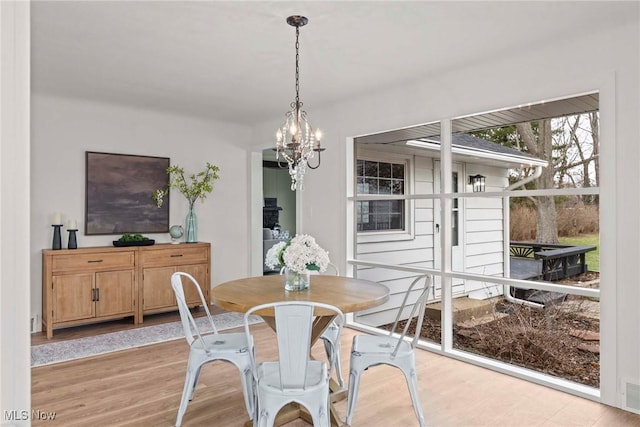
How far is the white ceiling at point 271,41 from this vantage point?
2.69 m

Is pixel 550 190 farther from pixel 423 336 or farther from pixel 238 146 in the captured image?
pixel 238 146

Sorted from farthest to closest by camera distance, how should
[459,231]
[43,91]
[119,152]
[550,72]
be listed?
[119,152] → [43,91] → [459,231] → [550,72]

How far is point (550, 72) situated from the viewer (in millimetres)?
3223

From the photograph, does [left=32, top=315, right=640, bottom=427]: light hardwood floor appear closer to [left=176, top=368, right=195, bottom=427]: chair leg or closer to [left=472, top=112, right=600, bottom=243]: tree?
[left=176, top=368, right=195, bottom=427]: chair leg

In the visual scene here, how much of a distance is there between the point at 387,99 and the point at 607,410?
3162 millimetres

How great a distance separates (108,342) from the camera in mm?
4227

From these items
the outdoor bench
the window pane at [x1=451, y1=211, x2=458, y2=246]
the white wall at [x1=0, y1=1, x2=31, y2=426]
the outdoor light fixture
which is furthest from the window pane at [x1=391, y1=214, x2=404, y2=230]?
the white wall at [x1=0, y1=1, x2=31, y2=426]

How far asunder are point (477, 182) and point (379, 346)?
194cm

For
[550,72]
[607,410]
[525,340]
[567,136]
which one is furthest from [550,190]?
[607,410]

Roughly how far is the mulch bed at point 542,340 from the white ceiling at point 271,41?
2.14m

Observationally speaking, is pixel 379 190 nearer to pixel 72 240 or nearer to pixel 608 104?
pixel 608 104

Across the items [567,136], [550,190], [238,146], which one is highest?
[238,146]

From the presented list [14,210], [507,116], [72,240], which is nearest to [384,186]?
[507,116]

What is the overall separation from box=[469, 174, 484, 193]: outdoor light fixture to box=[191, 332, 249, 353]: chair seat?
2.43 metres
